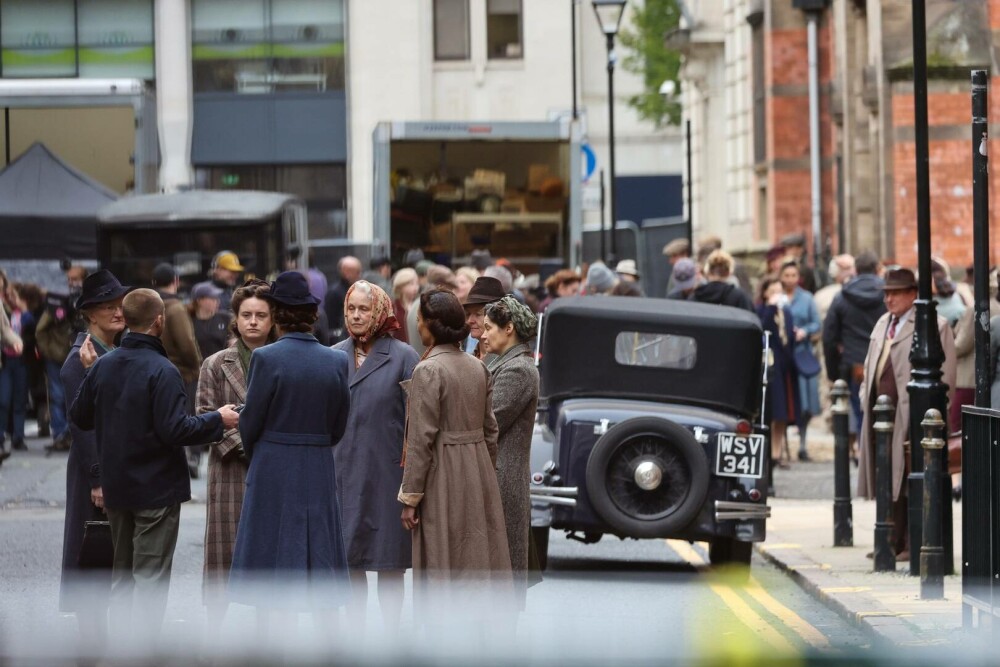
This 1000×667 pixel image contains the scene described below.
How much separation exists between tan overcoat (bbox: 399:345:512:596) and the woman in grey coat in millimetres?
456

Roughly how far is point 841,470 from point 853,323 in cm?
542

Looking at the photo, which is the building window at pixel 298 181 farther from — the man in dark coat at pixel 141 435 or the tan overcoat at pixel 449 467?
the tan overcoat at pixel 449 467

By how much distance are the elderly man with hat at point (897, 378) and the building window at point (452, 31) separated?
131 feet

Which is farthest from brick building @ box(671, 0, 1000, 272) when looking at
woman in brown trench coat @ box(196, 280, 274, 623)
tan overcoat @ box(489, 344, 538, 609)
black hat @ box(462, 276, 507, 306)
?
woman in brown trench coat @ box(196, 280, 274, 623)

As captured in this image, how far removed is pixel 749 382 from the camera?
12609 millimetres

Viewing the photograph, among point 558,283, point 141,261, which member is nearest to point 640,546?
point 558,283

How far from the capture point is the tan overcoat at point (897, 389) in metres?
12.4

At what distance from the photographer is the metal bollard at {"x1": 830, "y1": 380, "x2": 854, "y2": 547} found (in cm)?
1304

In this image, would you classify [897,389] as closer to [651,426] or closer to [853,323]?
[651,426]

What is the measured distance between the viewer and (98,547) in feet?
28.3

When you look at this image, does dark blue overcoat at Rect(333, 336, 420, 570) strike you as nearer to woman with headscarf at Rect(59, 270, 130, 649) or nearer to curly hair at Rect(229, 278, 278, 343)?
curly hair at Rect(229, 278, 278, 343)

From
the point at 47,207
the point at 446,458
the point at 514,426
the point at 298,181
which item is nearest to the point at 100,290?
the point at 446,458

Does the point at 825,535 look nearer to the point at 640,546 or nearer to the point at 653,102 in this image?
the point at 640,546

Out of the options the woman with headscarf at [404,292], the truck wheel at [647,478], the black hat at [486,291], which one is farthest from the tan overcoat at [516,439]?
the woman with headscarf at [404,292]
